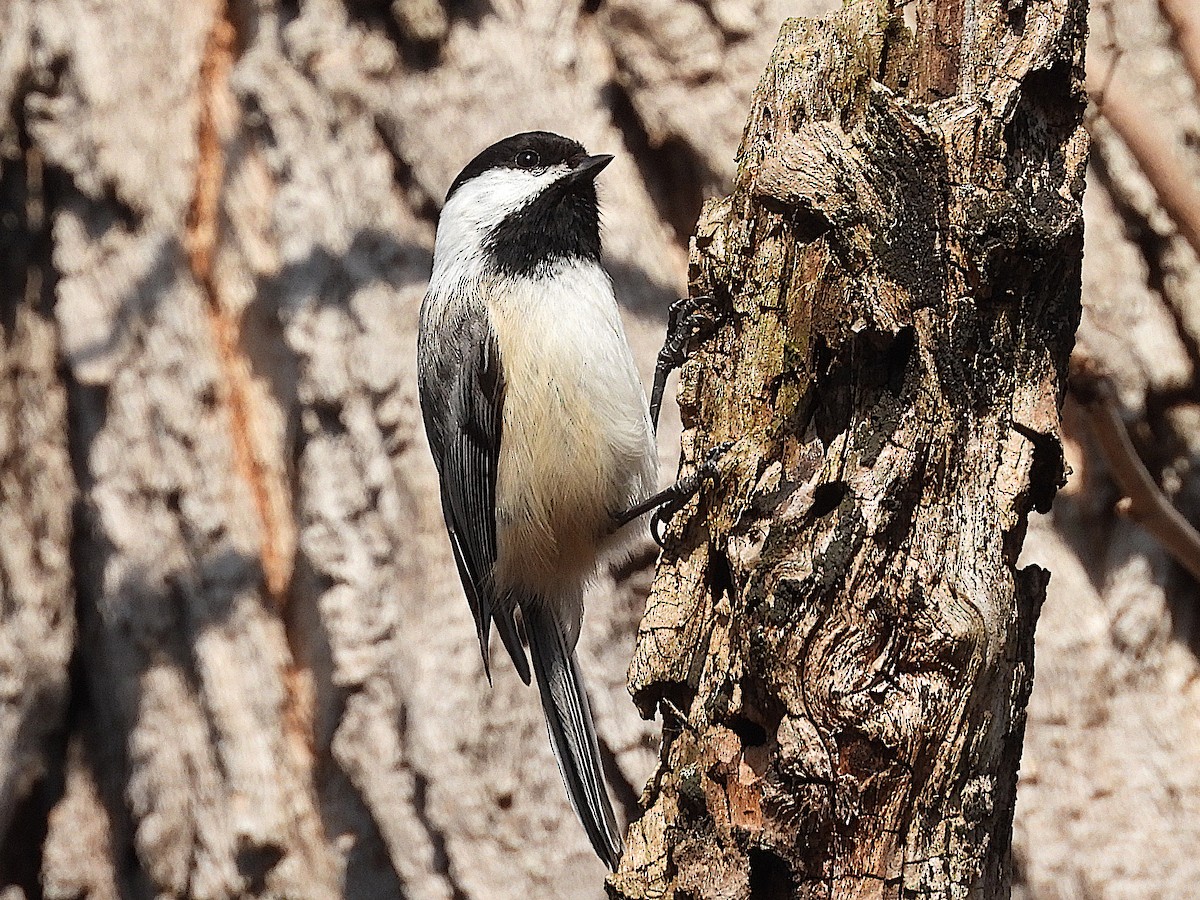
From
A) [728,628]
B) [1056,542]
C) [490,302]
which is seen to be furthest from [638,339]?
[728,628]

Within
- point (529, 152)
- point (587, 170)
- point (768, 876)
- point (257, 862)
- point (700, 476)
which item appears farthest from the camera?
point (257, 862)

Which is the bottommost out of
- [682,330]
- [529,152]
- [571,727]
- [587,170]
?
[571,727]

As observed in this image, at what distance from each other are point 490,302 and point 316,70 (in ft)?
3.30

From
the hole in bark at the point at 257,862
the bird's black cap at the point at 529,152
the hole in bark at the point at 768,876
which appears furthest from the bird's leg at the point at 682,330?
the hole in bark at the point at 257,862

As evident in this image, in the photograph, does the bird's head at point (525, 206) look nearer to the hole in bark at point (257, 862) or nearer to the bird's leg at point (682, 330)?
the bird's leg at point (682, 330)

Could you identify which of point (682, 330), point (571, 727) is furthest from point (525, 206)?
point (571, 727)

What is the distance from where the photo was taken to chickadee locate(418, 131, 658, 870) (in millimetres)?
2840

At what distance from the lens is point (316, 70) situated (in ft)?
11.5

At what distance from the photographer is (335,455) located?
338cm

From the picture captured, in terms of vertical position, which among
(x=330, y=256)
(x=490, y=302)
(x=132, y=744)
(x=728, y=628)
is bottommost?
(x=728, y=628)

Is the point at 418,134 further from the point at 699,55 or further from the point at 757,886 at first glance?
the point at 757,886

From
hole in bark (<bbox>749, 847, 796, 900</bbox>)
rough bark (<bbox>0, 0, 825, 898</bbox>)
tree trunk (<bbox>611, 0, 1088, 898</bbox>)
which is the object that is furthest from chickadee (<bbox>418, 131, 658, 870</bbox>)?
hole in bark (<bbox>749, 847, 796, 900</bbox>)

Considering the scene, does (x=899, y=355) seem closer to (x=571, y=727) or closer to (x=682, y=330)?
(x=682, y=330)

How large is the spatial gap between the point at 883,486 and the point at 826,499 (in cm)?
8
